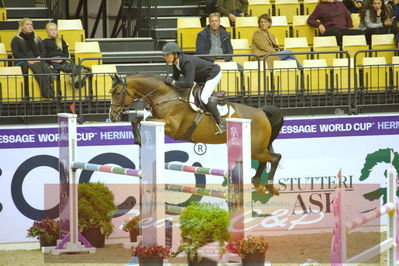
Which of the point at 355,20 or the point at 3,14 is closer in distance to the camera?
the point at 3,14

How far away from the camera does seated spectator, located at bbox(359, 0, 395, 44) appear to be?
51.2 feet

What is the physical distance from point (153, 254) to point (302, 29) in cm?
712

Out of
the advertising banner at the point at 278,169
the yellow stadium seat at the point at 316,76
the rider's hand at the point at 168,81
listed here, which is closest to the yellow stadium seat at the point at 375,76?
the yellow stadium seat at the point at 316,76

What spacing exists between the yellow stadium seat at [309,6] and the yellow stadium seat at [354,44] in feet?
4.59

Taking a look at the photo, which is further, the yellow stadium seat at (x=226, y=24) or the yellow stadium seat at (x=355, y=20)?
the yellow stadium seat at (x=355, y=20)

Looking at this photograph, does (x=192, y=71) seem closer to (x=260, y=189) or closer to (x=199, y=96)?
(x=199, y=96)

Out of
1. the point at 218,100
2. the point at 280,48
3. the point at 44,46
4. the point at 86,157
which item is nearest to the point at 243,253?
the point at 218,100

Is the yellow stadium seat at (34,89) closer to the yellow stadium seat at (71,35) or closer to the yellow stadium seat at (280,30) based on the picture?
the yellow stadium seat at (71,35)

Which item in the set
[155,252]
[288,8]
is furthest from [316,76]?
[155,252]

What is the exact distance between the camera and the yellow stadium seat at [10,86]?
12.6 metres

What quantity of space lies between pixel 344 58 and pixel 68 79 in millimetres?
4095

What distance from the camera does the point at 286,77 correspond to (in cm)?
1356

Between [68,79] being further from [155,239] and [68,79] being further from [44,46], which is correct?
[155,239]

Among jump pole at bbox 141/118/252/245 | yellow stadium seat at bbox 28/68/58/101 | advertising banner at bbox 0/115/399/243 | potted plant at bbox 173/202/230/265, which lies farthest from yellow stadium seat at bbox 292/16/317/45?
potted plant at bbox 173/202/230/265
